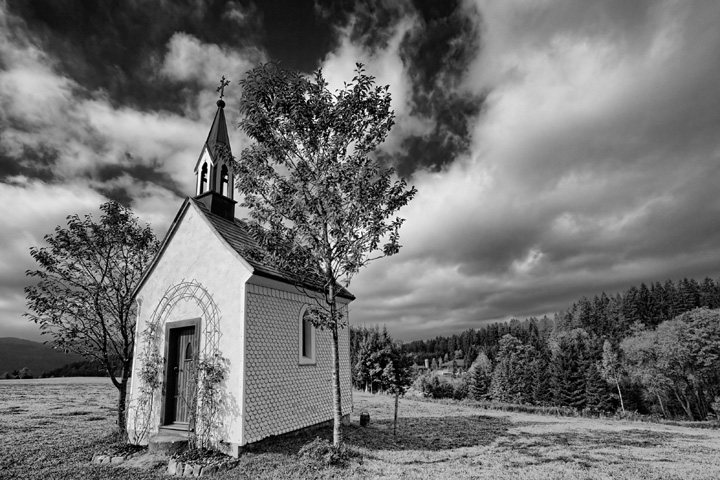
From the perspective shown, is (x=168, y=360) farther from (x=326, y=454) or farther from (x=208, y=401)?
(x=326, y=454)

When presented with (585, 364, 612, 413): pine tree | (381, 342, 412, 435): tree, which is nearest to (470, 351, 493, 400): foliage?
(585, 364, 612, 413): pine tree

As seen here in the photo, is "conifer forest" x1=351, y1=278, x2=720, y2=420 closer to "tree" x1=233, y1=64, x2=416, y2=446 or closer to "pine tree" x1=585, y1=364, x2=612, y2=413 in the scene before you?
"pine tree" x1=585, y1=364, x2=612, y2=413

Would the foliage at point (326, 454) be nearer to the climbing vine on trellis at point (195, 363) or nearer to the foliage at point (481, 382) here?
the climbing vine on trellis at point (195, 363)

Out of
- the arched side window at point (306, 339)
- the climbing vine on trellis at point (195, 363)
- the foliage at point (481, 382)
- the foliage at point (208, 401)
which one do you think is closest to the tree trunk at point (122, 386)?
the climbing vine on trellis at point (195, 363)

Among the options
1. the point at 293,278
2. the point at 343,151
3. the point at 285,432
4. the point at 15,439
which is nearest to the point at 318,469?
the point at 285,432

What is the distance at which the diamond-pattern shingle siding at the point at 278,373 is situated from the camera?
10250mm

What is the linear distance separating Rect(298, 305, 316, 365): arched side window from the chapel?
36mm

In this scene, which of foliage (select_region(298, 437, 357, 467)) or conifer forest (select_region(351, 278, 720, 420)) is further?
conifer forest (select_region(351, 278, 720, 420))

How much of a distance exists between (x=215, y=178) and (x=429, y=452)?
39.6 feet

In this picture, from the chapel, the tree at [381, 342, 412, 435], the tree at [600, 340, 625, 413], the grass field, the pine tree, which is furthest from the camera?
the tree at [600, 340, 625, 413]

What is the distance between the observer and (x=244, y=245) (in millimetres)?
12227

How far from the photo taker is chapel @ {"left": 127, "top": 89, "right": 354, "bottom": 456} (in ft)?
33.6

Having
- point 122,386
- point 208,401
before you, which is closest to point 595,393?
point 208,401

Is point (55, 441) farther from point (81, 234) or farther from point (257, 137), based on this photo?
point (257, 137)
